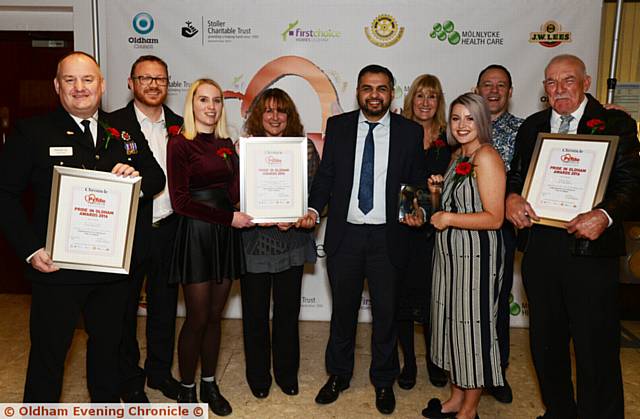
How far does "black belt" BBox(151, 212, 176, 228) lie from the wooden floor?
103 centimetres

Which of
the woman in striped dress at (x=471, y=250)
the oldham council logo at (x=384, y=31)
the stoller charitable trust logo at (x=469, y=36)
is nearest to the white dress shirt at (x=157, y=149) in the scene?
the woman in striped dress at (x=471, y=250)

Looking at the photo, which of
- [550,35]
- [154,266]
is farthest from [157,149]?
[550,35]

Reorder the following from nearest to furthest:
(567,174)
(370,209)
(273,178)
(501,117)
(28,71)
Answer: (567,174) < (273,178) < (370,209) < (501,117) < (28,71)

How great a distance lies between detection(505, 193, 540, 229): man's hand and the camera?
255 cm

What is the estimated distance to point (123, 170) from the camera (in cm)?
229

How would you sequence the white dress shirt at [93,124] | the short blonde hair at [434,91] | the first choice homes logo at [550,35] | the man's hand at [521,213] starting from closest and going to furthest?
1. the white dress shirt at [93,124]
2. the man's hand at [521,213]
3. the short blonde hair at [434,91]
4. the first choice homes logo at [550,35]

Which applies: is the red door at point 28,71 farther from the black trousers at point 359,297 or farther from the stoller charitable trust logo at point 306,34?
the black trousers at point 359,297

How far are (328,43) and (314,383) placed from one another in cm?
267

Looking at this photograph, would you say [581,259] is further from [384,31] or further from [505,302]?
[384,31]

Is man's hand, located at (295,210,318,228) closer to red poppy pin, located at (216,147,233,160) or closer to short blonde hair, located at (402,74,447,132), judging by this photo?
red poppy pin, located at (216,147,233,160)

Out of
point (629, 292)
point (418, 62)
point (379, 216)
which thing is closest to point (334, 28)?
point (418, 62)

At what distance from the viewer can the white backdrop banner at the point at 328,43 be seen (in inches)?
171

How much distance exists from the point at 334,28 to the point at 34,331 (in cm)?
321

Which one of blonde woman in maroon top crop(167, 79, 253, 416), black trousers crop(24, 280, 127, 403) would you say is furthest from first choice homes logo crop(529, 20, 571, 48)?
black trousers crop(24, 280, 127, 403)
